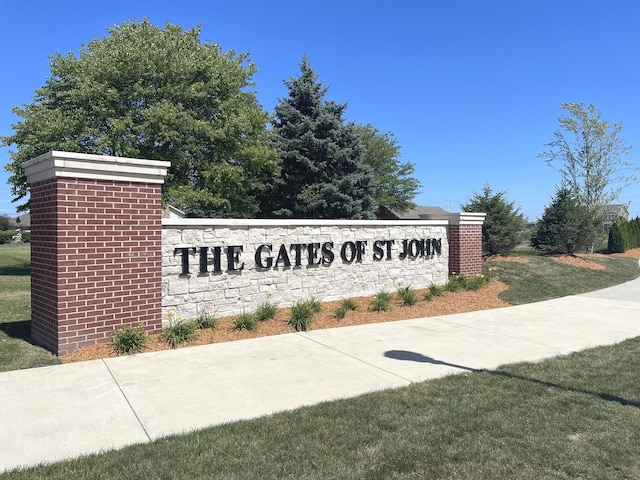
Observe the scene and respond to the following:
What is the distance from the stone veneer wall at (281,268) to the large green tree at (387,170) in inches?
735

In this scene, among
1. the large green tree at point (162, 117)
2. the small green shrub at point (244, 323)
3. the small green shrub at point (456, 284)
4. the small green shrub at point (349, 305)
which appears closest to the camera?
the small green shrub at point (244, 323)

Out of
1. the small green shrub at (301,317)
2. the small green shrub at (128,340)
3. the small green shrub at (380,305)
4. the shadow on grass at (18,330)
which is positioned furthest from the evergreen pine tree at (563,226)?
the shadow on grass at (18,330)

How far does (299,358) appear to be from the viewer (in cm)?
594

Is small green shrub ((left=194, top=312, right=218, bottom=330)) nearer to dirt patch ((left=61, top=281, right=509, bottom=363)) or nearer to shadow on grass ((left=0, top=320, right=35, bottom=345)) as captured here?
dirt patch ((left=61, top=281, right=509, bottom=363))

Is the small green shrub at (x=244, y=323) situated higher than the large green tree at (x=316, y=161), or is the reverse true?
the large green tree at (x=316, y=161)

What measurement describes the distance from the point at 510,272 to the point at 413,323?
21.4 feet

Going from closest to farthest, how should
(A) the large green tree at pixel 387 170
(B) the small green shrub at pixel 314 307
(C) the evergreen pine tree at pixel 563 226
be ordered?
(B) the small green shrub at pixel 314 307 < (C) the evergreen pine tree at pixel 563 226 < (A) the large green tree at pixel 387 170

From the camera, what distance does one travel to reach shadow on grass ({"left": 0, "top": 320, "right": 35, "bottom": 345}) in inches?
265

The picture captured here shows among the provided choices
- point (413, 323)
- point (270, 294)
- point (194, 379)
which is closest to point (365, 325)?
point (413, 323)

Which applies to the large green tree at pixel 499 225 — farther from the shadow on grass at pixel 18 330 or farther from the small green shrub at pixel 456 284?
the shadow on grass at pixel 18 330

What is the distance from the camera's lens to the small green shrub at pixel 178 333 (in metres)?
6.50

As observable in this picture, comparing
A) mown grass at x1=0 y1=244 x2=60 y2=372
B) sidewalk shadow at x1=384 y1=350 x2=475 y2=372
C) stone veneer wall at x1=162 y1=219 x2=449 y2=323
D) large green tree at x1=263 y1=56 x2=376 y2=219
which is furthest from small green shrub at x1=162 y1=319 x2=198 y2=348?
large green tree at x1=263 y1=56 x2=376 y2=219

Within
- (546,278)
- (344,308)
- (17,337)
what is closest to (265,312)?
(344,308)

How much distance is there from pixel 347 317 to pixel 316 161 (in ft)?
38.1
